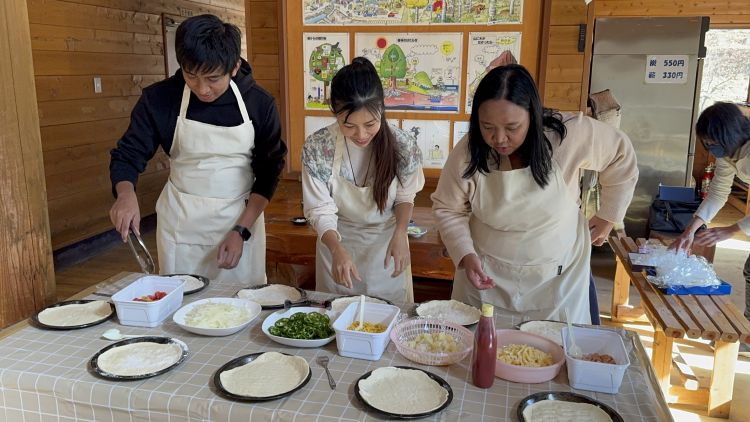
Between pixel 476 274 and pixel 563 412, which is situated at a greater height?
pixel 476 274

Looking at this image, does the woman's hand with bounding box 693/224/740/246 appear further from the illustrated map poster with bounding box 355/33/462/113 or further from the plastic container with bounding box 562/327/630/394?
the plastic container with bounding box 562/327/630/394

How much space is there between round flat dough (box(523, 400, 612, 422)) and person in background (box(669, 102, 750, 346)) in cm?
197

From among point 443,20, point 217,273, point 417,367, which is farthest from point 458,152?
point 443,20

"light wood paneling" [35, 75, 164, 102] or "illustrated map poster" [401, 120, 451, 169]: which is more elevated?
"light wood paneling" [35, 75, 164, 102]

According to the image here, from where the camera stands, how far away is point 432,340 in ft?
4.58

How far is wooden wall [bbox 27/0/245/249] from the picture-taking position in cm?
445

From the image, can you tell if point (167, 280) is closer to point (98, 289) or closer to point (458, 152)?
point (98, 289)

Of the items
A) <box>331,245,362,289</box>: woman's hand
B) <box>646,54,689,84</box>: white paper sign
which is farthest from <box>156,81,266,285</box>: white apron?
<box>646,54,689,84</box>: white paper sign

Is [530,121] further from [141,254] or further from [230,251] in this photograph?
[141,254]

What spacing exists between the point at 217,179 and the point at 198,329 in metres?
0.71

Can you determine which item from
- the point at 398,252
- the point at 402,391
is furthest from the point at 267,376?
the point at 398,252

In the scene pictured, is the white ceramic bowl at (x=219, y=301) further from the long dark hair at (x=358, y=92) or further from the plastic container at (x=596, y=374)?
the plastic container at (x=596, y=374)

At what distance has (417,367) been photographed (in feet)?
4.32

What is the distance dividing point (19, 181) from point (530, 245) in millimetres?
1484
